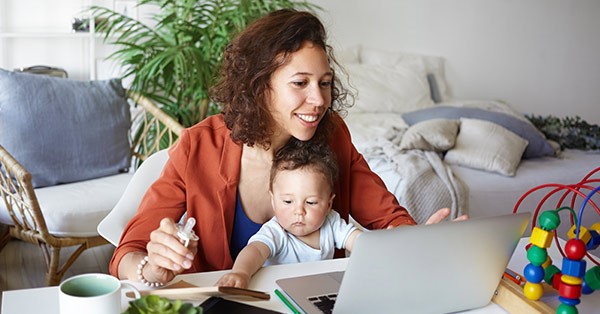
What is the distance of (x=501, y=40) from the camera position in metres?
5.13

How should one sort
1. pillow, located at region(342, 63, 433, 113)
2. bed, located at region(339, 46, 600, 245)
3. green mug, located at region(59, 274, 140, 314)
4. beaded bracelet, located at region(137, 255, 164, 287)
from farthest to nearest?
pillow, located at region(342, 63, 433, 113)
bed, located at region(339, 46, 600, 245)
beaded bracelet, located at region(137, 255, 164, 287)
green mug, located at region(59, 274, 140, 314)

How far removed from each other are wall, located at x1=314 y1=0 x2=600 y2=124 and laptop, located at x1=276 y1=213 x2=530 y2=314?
3.40m

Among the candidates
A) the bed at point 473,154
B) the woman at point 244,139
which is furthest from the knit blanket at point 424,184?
the woman at point 244,139


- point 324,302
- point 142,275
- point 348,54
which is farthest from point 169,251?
point 348,54

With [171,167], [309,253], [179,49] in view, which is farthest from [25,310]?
[179,49]

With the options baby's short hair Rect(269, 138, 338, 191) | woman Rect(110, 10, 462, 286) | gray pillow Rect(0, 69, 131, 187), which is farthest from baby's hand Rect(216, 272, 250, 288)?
gray pillow Rect(0, 69, 131, 187)

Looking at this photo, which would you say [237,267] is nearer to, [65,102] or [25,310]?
[25,310]

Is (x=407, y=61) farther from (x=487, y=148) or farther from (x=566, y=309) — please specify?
(x=566, y=309)

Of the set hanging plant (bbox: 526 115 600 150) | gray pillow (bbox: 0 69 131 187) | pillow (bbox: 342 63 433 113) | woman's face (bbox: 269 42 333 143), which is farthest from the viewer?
pillow (bbox: 342 63 433 113)

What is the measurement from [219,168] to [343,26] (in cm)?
314

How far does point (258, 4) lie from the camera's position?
3.45 metres

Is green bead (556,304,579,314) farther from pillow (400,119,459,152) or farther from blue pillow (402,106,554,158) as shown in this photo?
blue pillow (402,106,554,158)

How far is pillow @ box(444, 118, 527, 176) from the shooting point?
3.25 meters

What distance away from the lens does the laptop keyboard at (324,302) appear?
1184mm
